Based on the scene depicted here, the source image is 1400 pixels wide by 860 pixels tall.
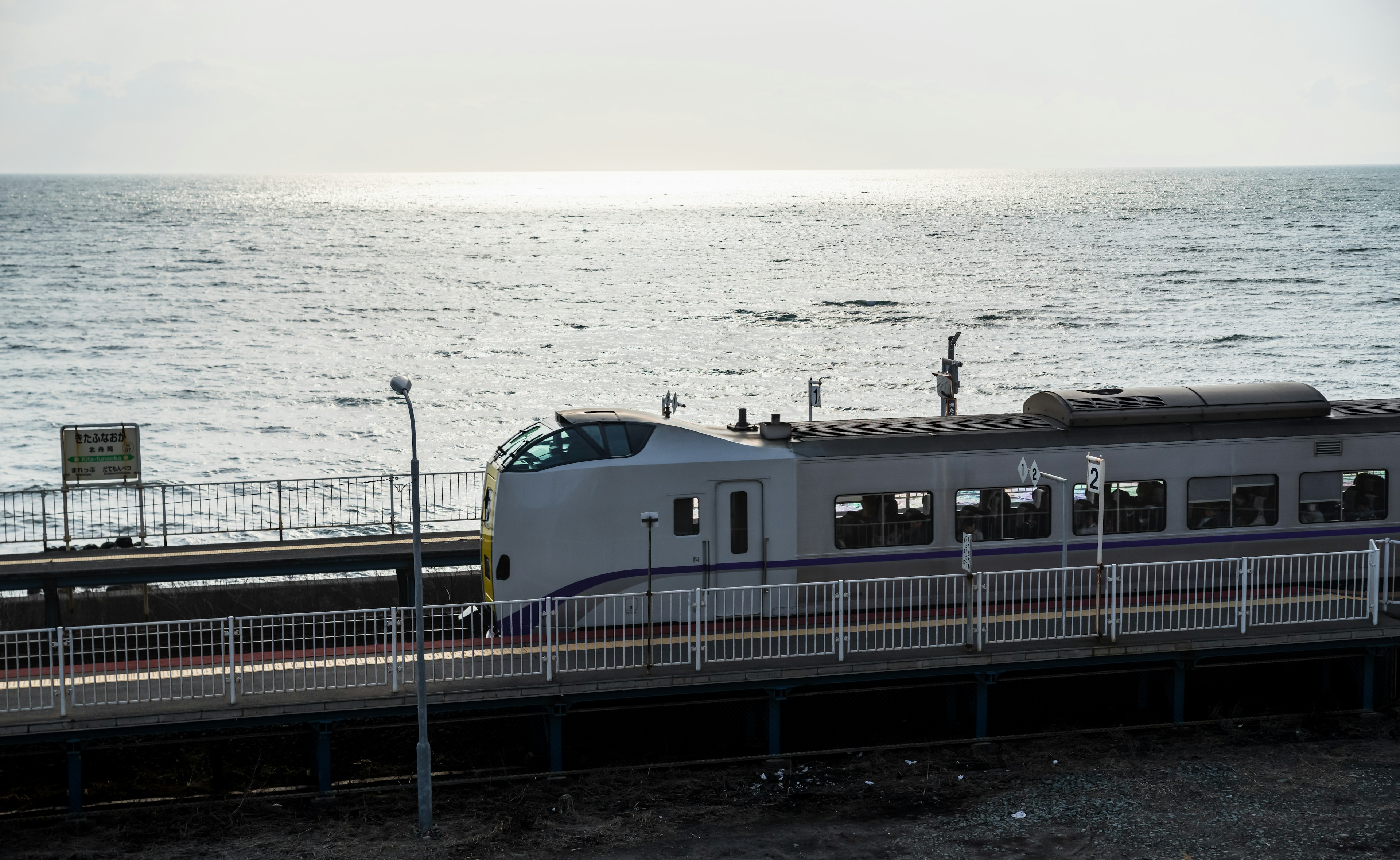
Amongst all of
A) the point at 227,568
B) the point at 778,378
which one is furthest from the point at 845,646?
the point at 778,378

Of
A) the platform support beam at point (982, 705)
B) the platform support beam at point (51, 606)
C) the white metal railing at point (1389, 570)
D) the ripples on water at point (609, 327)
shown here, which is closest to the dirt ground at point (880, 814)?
the platform support beam at point (982, 705)

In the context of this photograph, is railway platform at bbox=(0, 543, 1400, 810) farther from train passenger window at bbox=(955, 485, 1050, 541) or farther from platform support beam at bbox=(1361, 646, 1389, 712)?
train passenger window at bbox=(955, 485, 1050, 541)

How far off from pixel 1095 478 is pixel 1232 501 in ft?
11.6

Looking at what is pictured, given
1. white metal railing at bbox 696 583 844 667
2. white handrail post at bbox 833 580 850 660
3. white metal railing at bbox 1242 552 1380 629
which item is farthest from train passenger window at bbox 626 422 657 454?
white metal railing at bbox 1242 552 1380 629

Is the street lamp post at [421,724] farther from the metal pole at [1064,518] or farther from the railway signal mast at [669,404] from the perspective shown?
the metal pole at [1064,518]

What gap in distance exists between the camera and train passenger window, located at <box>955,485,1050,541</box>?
1989cm

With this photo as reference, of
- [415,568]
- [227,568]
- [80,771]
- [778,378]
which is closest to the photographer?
[415,568]

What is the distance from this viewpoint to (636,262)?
142 metres

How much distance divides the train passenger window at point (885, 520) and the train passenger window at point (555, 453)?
3.62 meters

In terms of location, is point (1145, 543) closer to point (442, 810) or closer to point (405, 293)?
point (442, 810)

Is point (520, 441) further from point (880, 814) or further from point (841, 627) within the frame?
point (880, 814)

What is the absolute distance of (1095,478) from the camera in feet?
60.3

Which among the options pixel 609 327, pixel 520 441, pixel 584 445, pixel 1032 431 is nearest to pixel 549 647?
pixel 584 445

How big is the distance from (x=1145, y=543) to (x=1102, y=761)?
4.35 m
